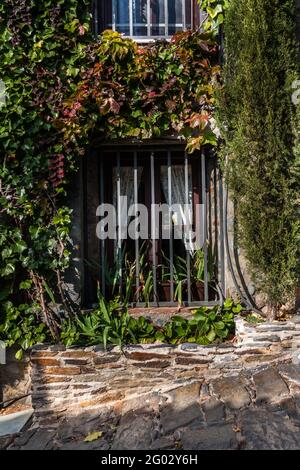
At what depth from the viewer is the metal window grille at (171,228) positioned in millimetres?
4031

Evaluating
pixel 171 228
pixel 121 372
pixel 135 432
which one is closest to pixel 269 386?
pixel 135 432

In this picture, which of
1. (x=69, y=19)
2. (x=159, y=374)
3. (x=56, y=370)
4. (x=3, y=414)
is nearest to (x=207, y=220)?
(x=159, y=374)

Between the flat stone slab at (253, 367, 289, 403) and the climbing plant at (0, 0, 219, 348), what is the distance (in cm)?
177

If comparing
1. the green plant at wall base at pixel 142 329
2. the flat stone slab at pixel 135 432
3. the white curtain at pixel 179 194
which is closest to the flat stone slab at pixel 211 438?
the flat stone slab at pixel 135 432

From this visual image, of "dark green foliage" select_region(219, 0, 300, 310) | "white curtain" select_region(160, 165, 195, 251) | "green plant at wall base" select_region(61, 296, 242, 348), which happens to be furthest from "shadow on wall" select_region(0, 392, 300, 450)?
"white curtain" select_region(160, 165, 195, 251)

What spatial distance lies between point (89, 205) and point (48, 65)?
4.48 ft

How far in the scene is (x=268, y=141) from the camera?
3486 millimetres

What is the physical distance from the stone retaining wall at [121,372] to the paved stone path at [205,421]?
0.12 meters

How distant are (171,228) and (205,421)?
1.88 metres

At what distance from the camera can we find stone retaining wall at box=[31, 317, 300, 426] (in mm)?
3547

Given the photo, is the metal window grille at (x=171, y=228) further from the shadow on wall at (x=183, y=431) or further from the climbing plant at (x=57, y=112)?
the shadow on wall at (x=183, y=431)

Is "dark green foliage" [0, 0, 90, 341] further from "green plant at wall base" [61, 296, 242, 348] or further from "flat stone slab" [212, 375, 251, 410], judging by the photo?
"flat stone slab" [212, 375, 251, 410]

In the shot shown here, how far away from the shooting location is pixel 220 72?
3.83 m

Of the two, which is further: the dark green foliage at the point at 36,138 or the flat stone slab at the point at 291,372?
the dark green foliage at the point at 36,138
